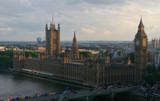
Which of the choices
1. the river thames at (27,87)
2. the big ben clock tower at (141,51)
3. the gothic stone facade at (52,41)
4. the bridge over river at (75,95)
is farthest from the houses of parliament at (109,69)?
the gothic stone facade at (52,41)

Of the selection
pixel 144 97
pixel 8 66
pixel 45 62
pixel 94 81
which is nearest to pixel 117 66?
pixel 94 81

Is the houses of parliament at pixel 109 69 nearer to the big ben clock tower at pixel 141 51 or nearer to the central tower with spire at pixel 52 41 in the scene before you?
the big ben clock tower at pixel 141 51

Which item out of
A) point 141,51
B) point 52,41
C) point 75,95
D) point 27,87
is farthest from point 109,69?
point 52,41

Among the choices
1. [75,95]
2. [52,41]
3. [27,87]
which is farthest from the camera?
[52,41]

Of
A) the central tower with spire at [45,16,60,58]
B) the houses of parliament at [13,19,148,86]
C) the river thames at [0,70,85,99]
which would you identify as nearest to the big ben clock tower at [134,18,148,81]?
the houses of parliament at [13,19,148,86]

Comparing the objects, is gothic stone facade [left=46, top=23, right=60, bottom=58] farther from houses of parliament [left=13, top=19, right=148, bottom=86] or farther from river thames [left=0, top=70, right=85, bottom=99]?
river thames [left=0, top=70, right=85, bottom=99]

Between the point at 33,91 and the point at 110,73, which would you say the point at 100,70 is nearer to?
the point at 110,73

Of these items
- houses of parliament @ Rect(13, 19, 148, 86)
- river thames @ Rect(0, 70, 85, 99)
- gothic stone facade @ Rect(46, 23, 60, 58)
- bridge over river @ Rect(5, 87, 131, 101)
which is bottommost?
river thames @ Rect(0, 70, 85, 99)

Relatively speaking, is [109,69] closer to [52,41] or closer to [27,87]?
[27,87]
